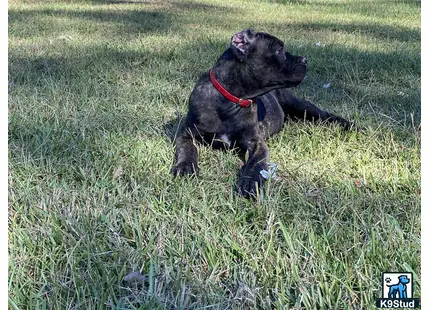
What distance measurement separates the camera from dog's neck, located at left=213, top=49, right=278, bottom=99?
372 cm

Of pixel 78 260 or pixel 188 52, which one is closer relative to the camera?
pixel 78 260

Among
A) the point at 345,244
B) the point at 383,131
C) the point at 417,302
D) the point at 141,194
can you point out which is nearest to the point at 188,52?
the point at 383,131

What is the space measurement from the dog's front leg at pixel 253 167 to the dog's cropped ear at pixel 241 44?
24.9 inches

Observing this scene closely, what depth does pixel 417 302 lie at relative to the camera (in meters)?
1.96

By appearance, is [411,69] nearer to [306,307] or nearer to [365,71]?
[365,71]

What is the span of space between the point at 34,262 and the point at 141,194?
2.61 feet

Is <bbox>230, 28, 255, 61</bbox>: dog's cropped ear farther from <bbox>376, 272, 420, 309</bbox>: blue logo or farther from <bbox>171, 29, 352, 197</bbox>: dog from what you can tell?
<bbox>376, 272, 420, 309</bbox>: blue logo

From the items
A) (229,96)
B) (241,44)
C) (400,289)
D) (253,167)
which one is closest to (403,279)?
(400,289)

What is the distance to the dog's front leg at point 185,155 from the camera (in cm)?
320

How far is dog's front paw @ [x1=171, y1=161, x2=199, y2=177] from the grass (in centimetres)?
8

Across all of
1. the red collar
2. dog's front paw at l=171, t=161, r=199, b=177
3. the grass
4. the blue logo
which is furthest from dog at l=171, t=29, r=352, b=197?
the blue logo

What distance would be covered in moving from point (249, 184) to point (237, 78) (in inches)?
40.9

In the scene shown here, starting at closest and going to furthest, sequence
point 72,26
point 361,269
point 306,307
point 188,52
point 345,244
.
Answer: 1. point 306,307
2. point 361,269
3. point 345,244
4. point 188,52
5. point 72,26

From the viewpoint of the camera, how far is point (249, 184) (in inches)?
118
